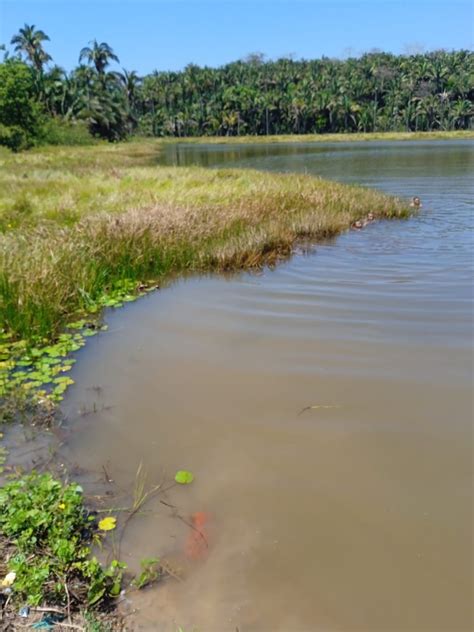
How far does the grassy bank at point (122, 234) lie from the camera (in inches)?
244

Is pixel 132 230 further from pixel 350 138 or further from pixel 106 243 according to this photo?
pixel 350 138

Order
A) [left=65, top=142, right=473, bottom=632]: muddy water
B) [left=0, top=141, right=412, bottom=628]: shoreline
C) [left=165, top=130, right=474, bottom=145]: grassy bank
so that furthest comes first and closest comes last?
[left=165, top=130, right=474, bottom=145]: grassy bank → [left=0, top=141, right=412, bottom=628]: shoreline → [left=65, top=142, right=473, bottom=632]: muddy water

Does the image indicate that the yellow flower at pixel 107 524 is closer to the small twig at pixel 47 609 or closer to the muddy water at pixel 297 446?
the muddy water at pixel 297 446

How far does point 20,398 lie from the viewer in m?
4.57

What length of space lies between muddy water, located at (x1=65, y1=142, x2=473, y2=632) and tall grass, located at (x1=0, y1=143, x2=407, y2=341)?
86cm

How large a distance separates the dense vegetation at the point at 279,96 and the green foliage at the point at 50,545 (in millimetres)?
70062

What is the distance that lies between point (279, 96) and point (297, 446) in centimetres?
11029

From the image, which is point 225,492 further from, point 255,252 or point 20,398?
point 255,252

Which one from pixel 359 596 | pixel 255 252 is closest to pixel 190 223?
pixel 255 252

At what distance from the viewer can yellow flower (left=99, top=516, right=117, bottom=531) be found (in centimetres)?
307

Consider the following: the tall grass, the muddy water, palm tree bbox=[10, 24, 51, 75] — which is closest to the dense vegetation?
palm tree bbox=[10, 24, 51, 75]

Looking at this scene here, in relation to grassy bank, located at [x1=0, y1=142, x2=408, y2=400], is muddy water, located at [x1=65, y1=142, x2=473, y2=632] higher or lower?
lower

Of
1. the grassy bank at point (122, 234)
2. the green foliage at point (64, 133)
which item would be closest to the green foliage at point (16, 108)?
the green foliage at point (64, 133)

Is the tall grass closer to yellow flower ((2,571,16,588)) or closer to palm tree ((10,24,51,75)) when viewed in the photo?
yellow flower ((2,571,16,588))
